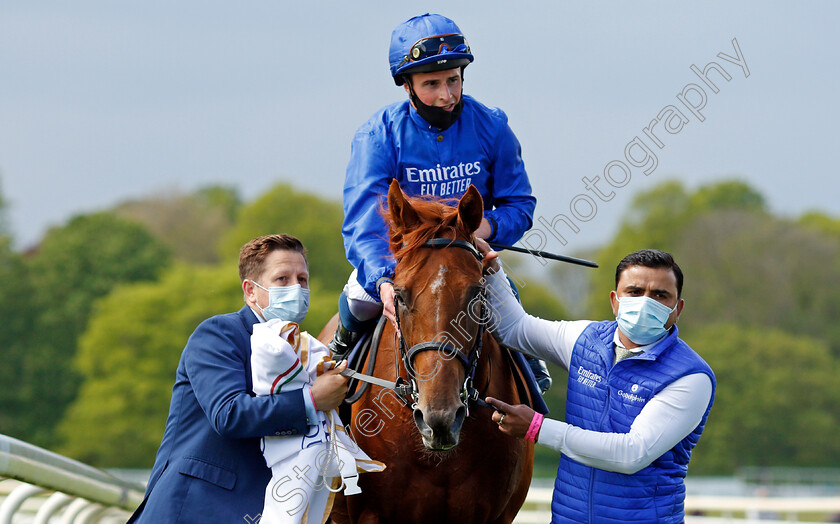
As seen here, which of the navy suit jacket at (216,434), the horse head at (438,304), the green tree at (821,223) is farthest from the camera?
the green tree at (821,223)

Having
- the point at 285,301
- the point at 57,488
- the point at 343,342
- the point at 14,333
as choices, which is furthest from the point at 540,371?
the point at 14,333

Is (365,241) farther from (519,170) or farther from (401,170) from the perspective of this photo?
(519,170)

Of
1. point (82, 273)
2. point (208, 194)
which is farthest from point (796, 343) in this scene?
point (208, 194)


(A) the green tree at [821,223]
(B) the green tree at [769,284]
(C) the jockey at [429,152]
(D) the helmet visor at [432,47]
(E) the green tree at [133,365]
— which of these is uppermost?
(A) the green tree at [821,223]

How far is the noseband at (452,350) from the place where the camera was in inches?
137

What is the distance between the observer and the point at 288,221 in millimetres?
45219

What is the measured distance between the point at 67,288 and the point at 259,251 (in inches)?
1567

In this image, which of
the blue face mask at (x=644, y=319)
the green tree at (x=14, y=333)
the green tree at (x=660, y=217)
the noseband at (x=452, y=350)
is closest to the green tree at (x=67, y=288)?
the green tree at (x=14, y=333)

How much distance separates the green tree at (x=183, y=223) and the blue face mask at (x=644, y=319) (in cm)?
4847

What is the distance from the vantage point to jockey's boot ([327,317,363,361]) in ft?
15.2

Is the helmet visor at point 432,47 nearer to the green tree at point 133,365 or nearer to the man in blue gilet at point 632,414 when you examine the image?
the man in blue gilet at point 632,414

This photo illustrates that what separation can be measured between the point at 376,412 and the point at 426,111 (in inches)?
51.7

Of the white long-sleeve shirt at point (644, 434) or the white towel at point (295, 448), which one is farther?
the white long-sleeve shirt at point (644, 434)

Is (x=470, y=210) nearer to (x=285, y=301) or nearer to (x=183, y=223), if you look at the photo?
(x=285, y=301)
